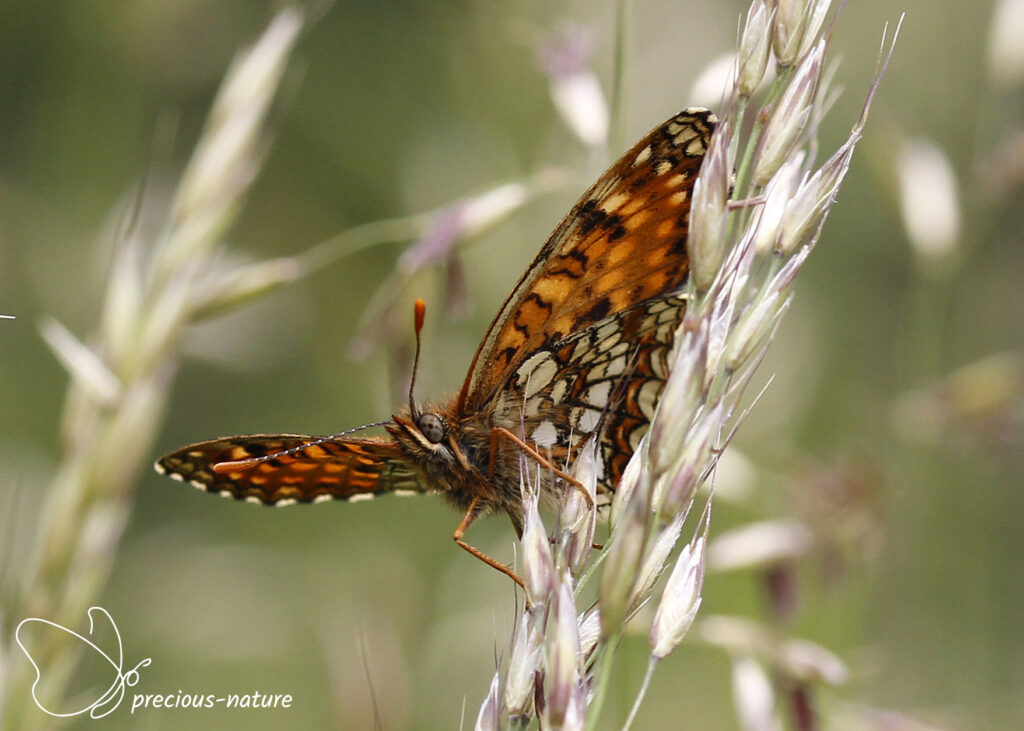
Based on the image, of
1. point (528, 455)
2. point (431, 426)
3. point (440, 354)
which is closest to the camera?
point (528, 455)

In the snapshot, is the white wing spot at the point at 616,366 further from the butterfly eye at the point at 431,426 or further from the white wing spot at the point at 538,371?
the butterfly eye at the point at 431,426

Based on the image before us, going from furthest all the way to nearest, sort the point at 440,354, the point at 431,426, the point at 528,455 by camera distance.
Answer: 1. the point at 440,354
2. the point at 431,426
3. the point at 528,455

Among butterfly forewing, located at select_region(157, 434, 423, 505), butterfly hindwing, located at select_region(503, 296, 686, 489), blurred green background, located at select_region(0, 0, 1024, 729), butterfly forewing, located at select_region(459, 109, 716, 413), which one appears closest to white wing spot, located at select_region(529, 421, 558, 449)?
butterfly hindwing, located at select_region(503, 296, 686, 489)

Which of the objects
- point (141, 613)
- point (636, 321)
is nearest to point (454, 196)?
point (141, 613)

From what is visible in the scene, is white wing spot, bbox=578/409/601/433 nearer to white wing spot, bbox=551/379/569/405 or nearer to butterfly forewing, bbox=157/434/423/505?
white wing spot, bbox=551/379/569/405

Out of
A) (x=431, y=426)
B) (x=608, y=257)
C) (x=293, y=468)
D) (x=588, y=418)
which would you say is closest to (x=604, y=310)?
(x=608, y=257)

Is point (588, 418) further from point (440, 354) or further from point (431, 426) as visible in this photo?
point (440, 354)
